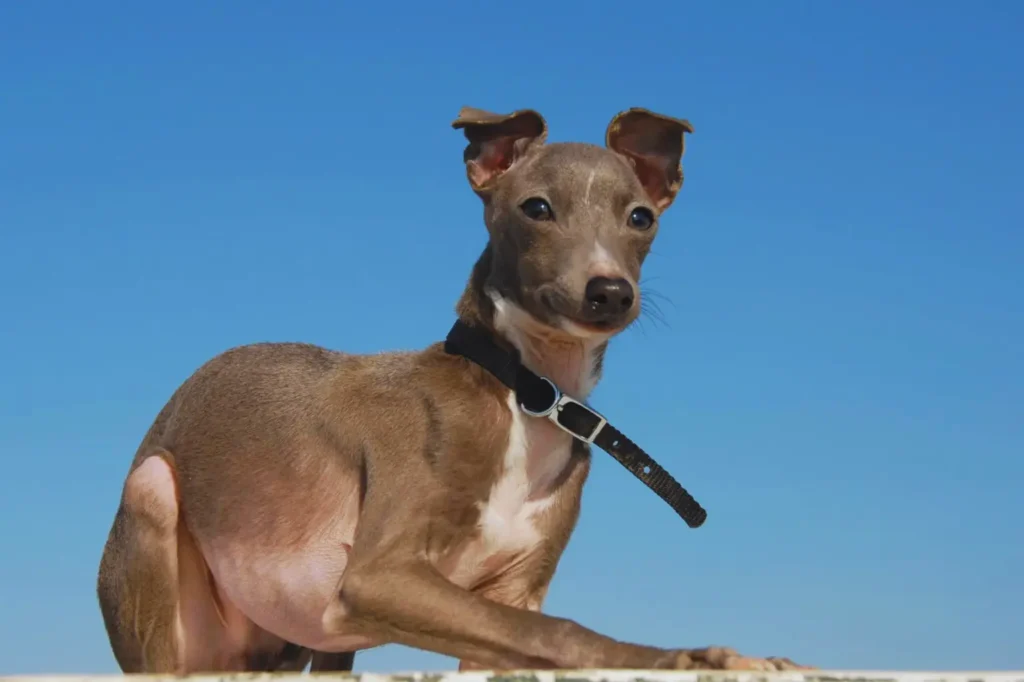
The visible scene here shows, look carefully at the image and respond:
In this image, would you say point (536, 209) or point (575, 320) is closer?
point (575, 320)

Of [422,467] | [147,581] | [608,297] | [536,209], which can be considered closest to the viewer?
[608,297]

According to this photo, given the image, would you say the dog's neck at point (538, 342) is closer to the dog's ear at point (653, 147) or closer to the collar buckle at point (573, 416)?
the collar buckle at point (573, 416)

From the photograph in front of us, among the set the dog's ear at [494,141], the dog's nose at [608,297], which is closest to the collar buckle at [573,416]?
the dog's nose at [608,297]

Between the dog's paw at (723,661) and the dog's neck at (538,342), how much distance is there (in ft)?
7.37

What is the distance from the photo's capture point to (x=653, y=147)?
830cm

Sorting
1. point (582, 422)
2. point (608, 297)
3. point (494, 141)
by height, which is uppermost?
point (494, 141)

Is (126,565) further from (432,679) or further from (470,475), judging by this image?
(432,679)

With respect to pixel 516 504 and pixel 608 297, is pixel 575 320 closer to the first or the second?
pixel 608 297

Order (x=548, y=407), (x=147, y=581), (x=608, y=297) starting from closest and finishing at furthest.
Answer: (x=608, y=297), (x=548, y=407), (x=147, y=581)

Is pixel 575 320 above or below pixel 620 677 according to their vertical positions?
above

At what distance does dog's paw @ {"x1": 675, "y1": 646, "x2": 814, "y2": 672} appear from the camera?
506 centimetres

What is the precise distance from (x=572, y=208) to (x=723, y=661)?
9.93 ft

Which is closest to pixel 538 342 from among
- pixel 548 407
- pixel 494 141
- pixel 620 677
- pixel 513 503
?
pixel 548 407

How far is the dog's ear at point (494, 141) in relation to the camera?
8047 millimetres
